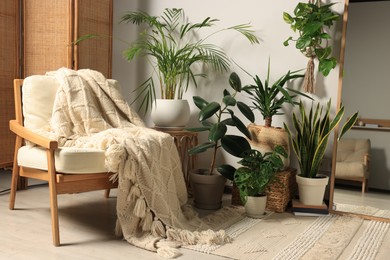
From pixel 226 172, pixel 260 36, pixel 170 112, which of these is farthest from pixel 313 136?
pixel 170 112

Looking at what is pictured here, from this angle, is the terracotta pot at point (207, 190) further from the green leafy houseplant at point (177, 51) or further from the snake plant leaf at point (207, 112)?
the green leafy houseplant at point (177, 51)

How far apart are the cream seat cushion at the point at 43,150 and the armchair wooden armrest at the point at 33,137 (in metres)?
0.07

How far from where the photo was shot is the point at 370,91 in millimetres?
2865

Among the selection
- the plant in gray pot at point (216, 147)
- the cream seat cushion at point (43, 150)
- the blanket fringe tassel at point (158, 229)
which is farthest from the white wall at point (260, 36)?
the blanket fringe tassel at point (158, 229)

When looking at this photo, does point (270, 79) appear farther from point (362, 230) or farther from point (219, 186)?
point (362, 230)

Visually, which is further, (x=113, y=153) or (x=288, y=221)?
(x=288, y=221)

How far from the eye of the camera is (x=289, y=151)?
312 centimetres

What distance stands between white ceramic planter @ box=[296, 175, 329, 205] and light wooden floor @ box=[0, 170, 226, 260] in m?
1.09

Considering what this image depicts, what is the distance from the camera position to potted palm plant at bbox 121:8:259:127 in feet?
10.8

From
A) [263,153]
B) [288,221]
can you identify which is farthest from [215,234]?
[263,153]

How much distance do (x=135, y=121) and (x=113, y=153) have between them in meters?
0.66

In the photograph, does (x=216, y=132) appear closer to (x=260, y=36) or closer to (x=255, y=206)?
(x=255, y=206)

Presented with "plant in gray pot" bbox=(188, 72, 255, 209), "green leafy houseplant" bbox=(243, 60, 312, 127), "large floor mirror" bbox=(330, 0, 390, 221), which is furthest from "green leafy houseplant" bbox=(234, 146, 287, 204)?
"large floor mirror" bbox=(330, 0, 390, 221)

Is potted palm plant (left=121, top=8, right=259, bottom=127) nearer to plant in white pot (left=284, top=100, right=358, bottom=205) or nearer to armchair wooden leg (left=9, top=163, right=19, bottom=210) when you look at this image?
plant in white pot (left=284, top=100, right=358, bottom=205)
